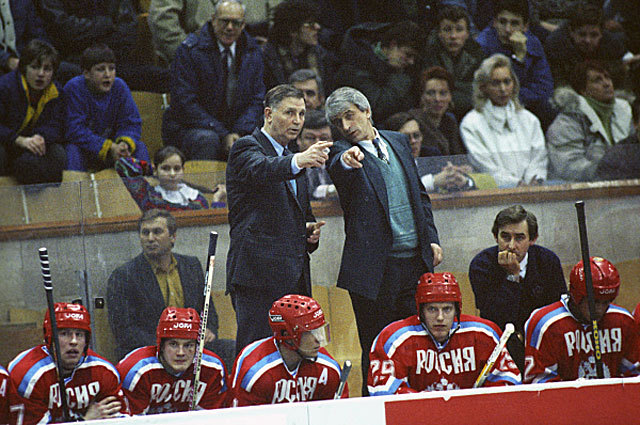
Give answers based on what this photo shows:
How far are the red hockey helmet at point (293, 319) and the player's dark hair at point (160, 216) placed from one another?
0.80 meters

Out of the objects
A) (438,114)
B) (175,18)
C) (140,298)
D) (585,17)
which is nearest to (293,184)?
(140,298)

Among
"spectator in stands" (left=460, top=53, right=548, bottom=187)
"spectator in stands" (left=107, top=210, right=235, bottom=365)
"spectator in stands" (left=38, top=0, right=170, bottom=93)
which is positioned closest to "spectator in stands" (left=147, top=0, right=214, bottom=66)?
"spectator in stands" (left=38, top=0, right=170, bottom=93)

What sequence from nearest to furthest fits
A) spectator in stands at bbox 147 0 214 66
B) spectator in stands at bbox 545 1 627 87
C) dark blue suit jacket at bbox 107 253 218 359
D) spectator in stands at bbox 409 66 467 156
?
dark blue suit jacket at bbox 107 253 218 359
spectator in stands at bbox 409 66 467 156
spectator in stands at bbox 147 0 214 66
spectator in stands at bbox 545 1 627 87

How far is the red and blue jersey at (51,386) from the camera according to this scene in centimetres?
423

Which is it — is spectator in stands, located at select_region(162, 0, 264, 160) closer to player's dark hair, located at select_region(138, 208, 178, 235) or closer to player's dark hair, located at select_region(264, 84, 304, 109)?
player's dark hair, located at select_region(138, 208, 178, 235)

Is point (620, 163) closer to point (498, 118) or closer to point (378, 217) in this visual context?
point (498, 118)

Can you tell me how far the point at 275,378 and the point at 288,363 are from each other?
0.09 m

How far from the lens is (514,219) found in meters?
4.94

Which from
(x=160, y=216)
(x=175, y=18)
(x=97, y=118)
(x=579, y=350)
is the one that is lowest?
(x=579, y=350)

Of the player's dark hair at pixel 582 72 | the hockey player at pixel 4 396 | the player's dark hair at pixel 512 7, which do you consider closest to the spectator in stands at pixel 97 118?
the hockey player at pixel 4 396

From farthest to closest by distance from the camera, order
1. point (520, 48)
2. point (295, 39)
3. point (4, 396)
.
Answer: point (520, 48) < point (295, 39) < point (4, 396)

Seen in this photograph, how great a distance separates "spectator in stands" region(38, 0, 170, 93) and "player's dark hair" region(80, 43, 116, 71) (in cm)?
32

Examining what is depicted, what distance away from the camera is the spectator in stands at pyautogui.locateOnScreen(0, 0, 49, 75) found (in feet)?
19.7

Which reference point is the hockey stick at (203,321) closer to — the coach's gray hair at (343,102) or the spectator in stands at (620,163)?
the coach's gray hair at (343,102)
